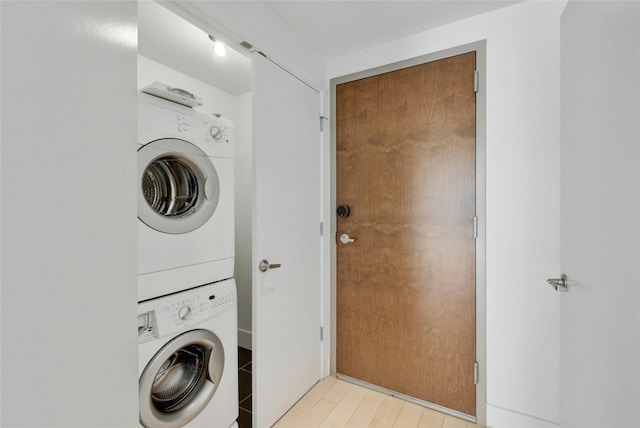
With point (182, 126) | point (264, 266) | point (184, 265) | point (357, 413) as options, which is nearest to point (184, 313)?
point (184, 265)

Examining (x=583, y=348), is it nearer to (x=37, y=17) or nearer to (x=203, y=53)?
(x=37, y=17)

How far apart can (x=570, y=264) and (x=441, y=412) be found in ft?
3.96

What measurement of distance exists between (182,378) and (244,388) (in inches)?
30.0

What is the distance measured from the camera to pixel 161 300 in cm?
114

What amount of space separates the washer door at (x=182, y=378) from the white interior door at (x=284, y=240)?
0.23 m

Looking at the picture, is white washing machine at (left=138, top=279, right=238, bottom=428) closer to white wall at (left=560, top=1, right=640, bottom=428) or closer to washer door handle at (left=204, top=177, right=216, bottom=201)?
washer door handle at (left=204, top=177, right=216, bottom=201)

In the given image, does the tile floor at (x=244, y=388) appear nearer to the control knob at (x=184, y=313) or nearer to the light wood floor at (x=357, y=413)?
the light wood floor at (x=357, y=413)

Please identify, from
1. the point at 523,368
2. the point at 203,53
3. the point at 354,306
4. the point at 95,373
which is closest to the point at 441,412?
the point at 523,368

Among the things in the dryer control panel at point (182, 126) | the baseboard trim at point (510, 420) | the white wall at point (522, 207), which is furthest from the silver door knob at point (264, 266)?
the baseboard trim at point (510, 420)

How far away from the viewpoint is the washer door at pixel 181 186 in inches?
47.5

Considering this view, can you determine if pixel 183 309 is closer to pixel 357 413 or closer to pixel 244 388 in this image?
pixel 244 388

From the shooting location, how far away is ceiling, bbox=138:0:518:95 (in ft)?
5.02

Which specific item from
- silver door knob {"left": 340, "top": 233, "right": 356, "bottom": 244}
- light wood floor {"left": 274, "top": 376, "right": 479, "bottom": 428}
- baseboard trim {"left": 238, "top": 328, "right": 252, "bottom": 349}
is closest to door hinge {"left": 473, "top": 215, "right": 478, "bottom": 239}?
silver door knob {"left": 340, "top": 233, "right": 356, "bottom": 244}

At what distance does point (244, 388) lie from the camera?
6.42 feet
